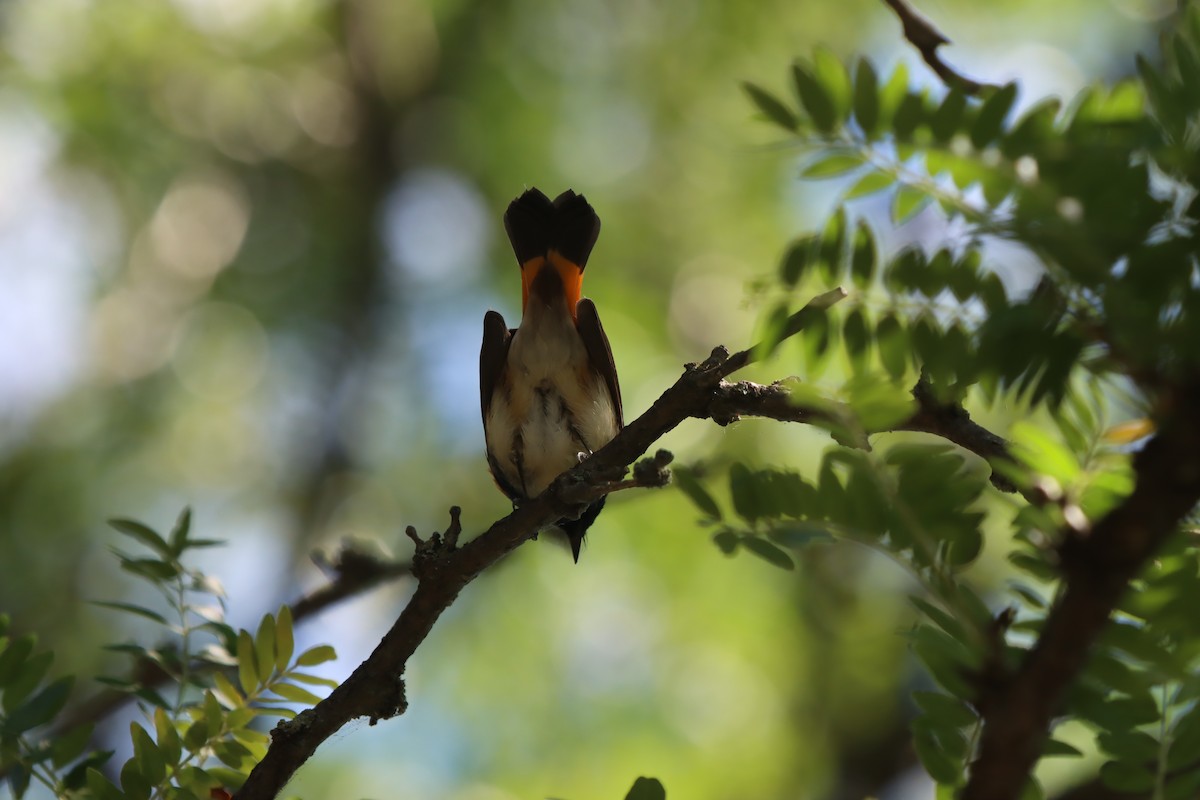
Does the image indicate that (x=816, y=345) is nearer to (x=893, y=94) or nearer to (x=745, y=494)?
(x=745, y=494)

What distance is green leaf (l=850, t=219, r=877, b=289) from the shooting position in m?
2.27

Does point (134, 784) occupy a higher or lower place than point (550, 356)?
lower

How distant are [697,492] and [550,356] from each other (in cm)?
313

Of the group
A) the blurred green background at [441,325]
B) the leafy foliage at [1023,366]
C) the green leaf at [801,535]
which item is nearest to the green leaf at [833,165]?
the leafy foliage at [1023,366]

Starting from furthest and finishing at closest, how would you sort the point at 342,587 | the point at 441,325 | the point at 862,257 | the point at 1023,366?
the point at 441,325
the point at 342,587
the point at 862,257
the point at 1023,366

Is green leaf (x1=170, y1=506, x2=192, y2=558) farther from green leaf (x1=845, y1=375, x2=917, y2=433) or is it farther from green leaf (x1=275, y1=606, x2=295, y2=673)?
green leaf (x1=845, y1=375, x2=917, y2=433)

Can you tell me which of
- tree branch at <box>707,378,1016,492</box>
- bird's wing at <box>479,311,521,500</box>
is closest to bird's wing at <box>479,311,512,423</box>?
bird's wing at <box>479,311,521,500</box>

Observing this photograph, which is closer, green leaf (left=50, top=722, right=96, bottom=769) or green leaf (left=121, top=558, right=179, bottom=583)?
green leaf (left=50, top=722, right=96, bottom=769)

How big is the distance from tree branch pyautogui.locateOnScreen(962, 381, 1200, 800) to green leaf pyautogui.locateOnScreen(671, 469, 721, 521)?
34.9 inches

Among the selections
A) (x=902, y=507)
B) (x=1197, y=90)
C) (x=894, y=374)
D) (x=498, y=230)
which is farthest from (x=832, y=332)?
(x=498, y=230)

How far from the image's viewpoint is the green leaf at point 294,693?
2.78 meters

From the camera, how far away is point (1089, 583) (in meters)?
1.25

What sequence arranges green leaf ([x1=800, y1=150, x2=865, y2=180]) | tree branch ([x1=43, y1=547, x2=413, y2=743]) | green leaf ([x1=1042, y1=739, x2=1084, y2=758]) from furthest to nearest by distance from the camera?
tree branch ([x1=43, y1=547, x2=413, y2=743]), green leaf ([x1=800, y1=150, x2=865, y2=180]), green leaf ([x1=1042, y1=739, x2=1084, y2=758])

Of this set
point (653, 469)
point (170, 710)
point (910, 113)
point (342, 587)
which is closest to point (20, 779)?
point (170, 710)
